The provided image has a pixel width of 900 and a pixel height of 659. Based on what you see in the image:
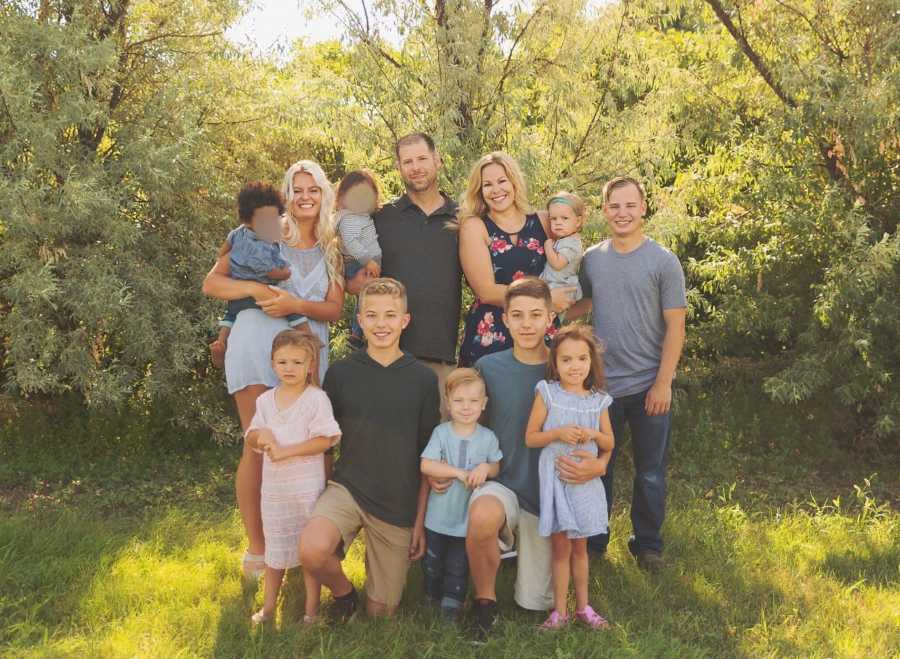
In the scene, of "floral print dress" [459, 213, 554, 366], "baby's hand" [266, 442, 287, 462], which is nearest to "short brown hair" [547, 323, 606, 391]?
"floral print dress" [459, 213, 554, 366]

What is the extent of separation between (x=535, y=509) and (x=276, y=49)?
4921 mm

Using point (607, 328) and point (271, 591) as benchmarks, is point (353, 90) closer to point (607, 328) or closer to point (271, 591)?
point (607, 328)

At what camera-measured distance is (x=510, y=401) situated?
11.4ft

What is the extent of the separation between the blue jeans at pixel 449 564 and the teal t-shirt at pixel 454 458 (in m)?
0.07

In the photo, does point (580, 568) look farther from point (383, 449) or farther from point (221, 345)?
point (221, 345)

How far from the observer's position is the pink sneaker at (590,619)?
11.0ft

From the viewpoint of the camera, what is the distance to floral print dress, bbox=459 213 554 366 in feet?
12.4

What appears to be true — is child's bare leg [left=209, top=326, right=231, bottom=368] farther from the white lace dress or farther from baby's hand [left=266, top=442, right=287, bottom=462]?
baby's hand [left=266, top=442, right=287, bottom=462]

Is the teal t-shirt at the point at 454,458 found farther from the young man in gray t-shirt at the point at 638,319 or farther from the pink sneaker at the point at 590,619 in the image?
the young man in gray t-shirt at the point at 638,319

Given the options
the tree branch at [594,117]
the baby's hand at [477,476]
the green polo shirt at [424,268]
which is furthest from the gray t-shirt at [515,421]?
the tree branch at [594,117]

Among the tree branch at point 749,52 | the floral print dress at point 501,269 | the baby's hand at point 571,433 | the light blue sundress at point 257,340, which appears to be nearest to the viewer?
the baby's hand at point 571,433

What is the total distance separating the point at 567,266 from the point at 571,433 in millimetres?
883

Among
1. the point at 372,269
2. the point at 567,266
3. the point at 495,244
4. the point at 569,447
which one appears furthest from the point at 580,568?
the point at 372,269

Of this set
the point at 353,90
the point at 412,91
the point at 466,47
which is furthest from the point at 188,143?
the point at 466,47
